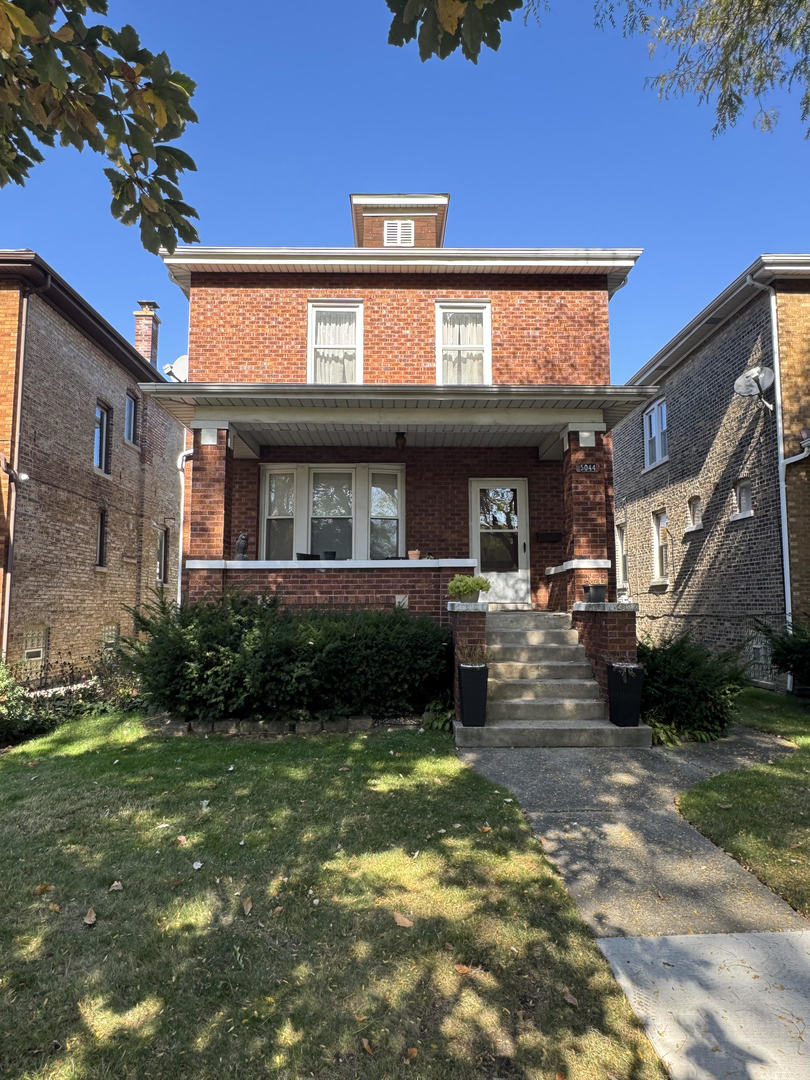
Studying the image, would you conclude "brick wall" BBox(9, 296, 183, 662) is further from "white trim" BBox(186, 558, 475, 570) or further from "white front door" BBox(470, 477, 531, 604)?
"white front door" BBox(470, 477, 531, 604)

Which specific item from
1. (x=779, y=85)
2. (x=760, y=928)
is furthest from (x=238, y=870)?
(x=779, y=85)

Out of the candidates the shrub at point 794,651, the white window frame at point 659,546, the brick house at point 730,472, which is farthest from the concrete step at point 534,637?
the white window frame at point 659,546

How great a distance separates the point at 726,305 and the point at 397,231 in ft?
22.2

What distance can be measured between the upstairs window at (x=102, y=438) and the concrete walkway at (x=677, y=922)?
12.1 m

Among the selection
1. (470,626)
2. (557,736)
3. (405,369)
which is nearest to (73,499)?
(405,369)

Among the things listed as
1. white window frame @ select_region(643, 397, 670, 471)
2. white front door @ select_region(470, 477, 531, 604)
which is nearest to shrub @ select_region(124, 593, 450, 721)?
white front door @ select_region(470, 477, 531, 604)

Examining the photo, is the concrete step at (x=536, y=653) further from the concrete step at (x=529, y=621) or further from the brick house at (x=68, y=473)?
the brick house at (x=68, y=473)

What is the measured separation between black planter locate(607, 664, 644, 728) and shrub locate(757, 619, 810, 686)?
11.9ft

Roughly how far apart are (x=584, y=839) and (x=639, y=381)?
15603 millimetres

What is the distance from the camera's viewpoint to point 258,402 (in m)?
8.59

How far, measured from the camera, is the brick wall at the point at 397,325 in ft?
32.9

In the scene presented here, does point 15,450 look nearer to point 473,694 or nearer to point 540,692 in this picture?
point 473,694

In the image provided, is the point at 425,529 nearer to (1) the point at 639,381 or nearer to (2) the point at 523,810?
(2) the point at 523,810

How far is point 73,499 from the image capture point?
12188 millimetres
